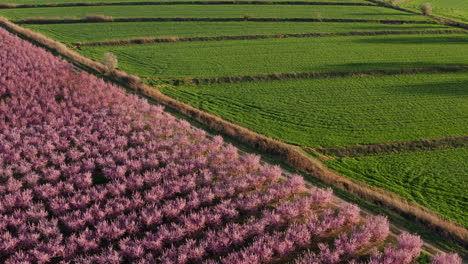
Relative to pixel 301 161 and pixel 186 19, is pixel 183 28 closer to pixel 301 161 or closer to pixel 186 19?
pixel 186 19

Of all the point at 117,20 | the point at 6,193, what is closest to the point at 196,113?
the point at 6,193

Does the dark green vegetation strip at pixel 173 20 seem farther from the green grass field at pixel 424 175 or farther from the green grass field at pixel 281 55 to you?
the green grass field at pixel 424 175

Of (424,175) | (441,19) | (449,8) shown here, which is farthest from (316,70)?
(449,8)

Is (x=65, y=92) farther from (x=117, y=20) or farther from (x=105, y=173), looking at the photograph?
(x=117, y=20)

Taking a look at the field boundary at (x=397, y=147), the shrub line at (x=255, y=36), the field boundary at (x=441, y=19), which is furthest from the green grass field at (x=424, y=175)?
the field boundary at (x=441, y=19)

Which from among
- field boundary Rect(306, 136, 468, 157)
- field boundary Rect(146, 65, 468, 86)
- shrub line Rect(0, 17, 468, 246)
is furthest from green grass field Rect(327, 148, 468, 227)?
field boundary Rect(146, 65, 468, 86)
